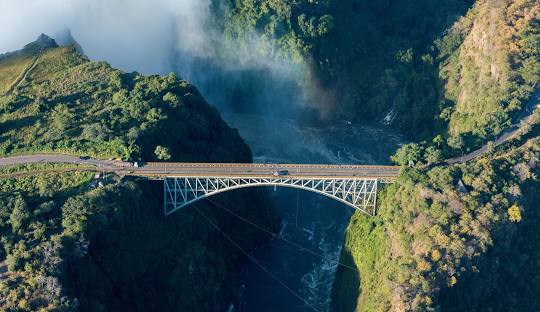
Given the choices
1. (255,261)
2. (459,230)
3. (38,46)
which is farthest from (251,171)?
(38,46)

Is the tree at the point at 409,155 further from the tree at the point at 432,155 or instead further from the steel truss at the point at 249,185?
the steel truss at the point at 249,185

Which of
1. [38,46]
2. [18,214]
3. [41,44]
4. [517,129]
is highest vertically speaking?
[41,44]

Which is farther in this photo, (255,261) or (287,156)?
(287,156)

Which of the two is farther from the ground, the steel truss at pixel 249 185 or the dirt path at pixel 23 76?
the dirt path at pixel 23 76

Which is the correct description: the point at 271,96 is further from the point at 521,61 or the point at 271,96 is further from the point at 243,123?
the point at 521,61

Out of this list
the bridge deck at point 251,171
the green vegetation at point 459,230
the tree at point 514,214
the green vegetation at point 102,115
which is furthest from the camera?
the green vegetation at point 102,115

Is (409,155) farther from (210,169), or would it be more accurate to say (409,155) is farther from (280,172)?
(210,169)

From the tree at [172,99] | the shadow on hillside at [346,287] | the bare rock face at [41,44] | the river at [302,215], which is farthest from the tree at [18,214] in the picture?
the bare rock face at [41,44]
